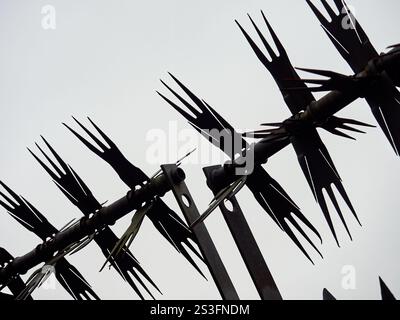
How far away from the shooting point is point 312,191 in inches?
204

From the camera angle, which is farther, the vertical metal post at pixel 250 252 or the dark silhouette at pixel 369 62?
the vertical metal post at pixel 250 252

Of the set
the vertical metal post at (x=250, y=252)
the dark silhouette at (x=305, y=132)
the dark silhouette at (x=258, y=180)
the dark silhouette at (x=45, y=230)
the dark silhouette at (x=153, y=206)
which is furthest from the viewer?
the dark silhouette at (x=45, y=230)

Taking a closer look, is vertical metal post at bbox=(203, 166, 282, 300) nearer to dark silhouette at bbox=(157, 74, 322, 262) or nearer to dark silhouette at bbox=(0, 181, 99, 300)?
dark silhouette at bbox=(157, 74, 322, 262)

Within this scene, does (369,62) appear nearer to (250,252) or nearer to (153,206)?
(250,252)

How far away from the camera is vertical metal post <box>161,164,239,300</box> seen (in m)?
5.63

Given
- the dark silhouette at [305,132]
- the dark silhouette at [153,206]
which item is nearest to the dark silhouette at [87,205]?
the dark silhouette at [153,206]

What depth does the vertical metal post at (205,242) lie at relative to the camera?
5.63 metres

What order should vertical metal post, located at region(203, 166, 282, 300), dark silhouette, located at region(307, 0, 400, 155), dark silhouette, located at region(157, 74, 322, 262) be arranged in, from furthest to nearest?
dark silhouette, located at region(157, 74, 322, 262) → vertical metal post, located at region(203, 166, 282, 300) → dark silhouette, located at region(307, 0, 400, 155)

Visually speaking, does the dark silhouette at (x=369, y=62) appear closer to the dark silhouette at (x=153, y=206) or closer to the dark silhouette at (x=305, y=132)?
the dark silhouette at (x=305, y=132)

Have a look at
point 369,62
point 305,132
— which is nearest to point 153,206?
point 305,132

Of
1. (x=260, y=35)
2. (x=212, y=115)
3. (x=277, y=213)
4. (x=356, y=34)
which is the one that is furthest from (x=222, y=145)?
(x=356, y=34)

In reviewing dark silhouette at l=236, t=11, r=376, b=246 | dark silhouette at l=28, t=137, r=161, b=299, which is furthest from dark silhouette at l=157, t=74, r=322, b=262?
dark silhouette at l=28, t=137, r=161, b=299

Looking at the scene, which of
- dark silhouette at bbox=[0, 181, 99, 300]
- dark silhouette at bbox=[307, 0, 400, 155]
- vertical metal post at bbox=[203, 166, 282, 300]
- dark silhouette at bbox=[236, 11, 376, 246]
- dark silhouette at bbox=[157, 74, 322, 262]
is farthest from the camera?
dark silhouette at bbox=[0, 181, 99, 300]
